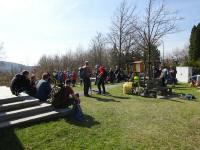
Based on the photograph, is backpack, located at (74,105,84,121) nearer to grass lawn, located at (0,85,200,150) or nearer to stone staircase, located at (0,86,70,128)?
grass lawn, located at (0,85,200,150)

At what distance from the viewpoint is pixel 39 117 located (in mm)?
8773

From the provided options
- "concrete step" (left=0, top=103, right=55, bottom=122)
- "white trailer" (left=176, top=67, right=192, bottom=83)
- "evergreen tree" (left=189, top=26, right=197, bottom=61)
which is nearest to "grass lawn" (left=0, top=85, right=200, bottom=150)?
"concrete step" (left=0, top=103, right=55, bottom=122)

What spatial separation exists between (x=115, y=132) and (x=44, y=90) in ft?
13.8

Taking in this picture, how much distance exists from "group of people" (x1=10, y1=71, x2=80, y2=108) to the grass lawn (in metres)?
0.91

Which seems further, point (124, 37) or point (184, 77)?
point (124, 37)

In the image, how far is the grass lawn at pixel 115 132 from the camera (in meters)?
6.86

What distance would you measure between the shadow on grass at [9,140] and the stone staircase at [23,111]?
10.7 inches

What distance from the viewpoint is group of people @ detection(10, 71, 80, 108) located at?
9.96 meters

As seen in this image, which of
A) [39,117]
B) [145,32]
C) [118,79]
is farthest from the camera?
[118,79]

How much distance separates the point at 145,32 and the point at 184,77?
936cm

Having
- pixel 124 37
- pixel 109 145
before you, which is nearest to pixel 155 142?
pixel 109 145

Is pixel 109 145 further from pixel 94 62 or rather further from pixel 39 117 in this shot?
pixel 94 62

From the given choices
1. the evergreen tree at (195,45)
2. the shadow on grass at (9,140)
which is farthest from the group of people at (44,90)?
the evergreen tree at (195,45)

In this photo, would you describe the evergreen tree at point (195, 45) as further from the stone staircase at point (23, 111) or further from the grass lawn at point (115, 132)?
the stone staircase at point (23, 111)
